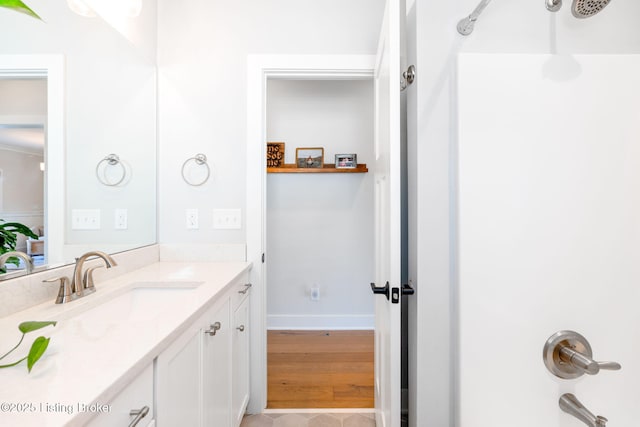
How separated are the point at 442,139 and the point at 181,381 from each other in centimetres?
121

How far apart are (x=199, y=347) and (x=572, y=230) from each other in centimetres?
137

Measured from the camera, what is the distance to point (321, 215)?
2762 millimetres

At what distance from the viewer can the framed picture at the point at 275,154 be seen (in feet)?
8.78

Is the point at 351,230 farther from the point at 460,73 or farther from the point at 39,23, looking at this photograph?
the point at 39,23

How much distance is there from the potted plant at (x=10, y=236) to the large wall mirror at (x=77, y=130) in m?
0.02

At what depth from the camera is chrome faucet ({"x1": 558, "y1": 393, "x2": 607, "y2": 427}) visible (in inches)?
35.3

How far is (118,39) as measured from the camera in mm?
1437

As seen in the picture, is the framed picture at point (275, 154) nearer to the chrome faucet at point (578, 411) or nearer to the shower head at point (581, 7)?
the shower head at point (581, 7)

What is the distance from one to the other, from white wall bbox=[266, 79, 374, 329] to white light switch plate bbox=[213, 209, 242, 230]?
1.03 metres

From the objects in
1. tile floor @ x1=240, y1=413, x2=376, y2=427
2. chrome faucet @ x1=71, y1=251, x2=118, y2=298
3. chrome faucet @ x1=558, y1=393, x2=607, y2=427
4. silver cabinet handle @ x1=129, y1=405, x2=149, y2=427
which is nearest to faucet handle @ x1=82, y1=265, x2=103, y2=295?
chrome faucet @ x1=71, y1=251, x2=118, y2=298

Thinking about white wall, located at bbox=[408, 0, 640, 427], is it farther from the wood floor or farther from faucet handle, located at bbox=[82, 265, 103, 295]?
faucet handle, located at bbox=[82, 265, 103, 295]

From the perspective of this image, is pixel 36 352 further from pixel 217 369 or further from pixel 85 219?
pixel 85 219

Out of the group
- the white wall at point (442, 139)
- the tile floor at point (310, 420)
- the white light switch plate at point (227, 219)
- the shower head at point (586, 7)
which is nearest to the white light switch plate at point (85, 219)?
the white light switch plate at point (227, 219)

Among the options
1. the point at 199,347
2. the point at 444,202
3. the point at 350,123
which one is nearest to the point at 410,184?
the point at 444,202
